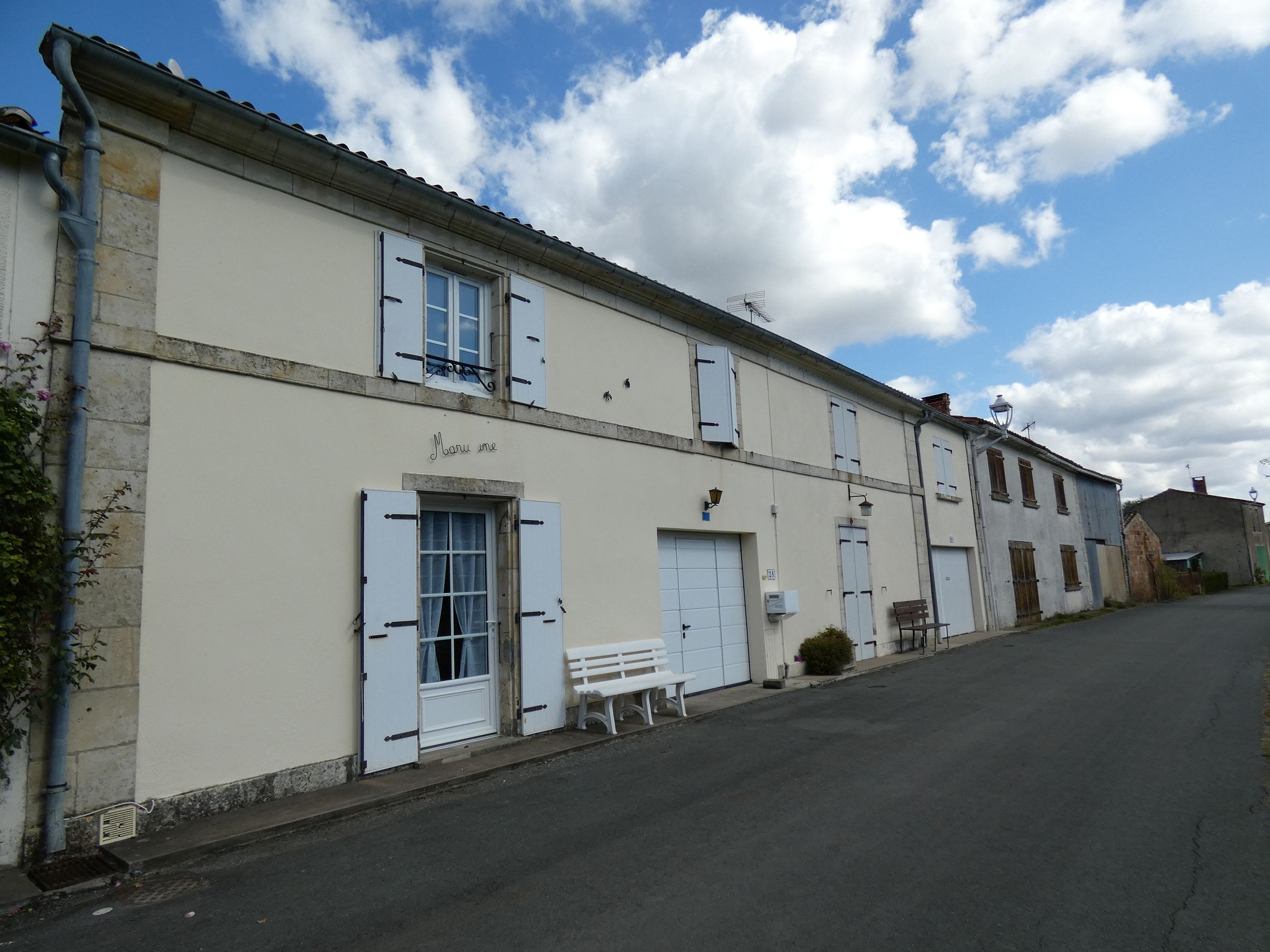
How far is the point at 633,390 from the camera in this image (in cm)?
895

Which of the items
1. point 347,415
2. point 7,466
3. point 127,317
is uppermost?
point 127,317

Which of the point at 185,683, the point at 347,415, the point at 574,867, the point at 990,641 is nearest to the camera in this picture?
the point at 574,867

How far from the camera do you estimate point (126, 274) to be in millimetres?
5023

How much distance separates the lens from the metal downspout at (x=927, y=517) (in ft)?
49.5

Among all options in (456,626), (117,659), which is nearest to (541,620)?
(456,626)

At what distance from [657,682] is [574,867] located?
3630 millimetres

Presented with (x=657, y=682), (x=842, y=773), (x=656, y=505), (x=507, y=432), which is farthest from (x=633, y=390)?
(x=842, y=773)

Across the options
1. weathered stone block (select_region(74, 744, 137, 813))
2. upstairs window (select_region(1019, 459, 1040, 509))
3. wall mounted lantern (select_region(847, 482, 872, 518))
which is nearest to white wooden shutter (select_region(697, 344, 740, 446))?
wall mounted lantern (select_region(847, 482, 872, 518))

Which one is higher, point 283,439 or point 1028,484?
point 1028,484

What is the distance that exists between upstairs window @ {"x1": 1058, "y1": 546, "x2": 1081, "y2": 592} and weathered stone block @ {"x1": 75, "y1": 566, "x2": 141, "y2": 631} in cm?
2308

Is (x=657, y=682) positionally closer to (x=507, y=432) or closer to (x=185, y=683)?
(x=507, y=432)

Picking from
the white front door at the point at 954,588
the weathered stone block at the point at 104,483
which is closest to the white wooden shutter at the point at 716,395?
the weathered stone block at the point at 104,483

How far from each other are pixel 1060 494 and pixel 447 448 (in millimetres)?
22378

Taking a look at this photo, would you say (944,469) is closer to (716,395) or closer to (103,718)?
(716,395)
